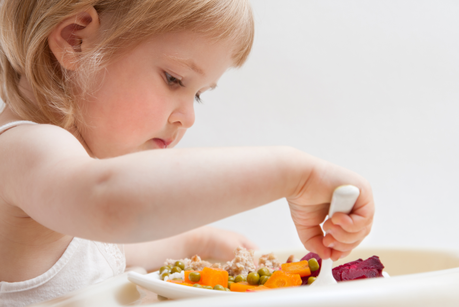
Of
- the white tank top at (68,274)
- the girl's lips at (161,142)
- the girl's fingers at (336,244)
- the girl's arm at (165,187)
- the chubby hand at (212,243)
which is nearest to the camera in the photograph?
the girl's arm at (165,187)

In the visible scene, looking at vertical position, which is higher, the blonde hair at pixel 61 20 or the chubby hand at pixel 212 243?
the blonde hair at pixel 61 20

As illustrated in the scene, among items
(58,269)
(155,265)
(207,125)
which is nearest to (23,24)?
(58,269)

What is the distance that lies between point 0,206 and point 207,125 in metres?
1.01

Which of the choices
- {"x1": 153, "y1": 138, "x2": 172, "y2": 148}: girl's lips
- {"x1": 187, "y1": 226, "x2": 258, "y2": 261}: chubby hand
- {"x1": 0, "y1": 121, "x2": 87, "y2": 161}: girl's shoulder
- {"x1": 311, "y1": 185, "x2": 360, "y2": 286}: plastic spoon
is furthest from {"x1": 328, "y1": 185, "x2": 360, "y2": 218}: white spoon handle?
{"x1": 187, "y1": 226, "x2": 258, "y2": 261}: chubby hand

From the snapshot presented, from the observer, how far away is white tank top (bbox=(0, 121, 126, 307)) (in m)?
0.69

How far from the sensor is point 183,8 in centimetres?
70

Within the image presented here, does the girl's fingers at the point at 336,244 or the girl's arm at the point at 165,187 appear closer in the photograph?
Result: the girl's arm at the point at 165,187

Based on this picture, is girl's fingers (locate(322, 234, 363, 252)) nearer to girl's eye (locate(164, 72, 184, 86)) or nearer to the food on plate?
the food on plate

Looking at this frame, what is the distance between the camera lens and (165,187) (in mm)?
423

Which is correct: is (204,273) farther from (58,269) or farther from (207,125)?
(207,125)

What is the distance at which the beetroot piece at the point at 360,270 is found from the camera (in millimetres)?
597

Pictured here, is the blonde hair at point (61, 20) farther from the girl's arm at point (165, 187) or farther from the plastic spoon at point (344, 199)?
the plastic spoon at point (344, 199)

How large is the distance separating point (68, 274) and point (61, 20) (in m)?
0.43

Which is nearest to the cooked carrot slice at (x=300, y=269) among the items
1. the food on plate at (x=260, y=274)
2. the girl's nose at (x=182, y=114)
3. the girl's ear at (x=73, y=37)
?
the food on plate at (x=260, y=274)
